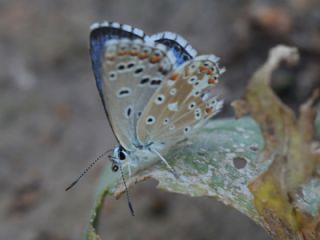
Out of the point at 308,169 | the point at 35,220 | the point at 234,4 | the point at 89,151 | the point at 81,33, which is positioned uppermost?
the point at 81,33

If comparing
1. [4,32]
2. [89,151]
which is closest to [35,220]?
[89,151]

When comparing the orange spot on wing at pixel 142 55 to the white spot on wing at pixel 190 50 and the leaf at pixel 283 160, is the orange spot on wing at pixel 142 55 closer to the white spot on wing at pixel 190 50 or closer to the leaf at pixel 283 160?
the white spot on wing at pixel 190 50

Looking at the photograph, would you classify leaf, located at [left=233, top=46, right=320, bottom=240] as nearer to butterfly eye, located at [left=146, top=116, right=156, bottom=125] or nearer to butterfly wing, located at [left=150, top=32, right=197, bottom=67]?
butterfly wing, located at [left=150, top=32, right=197, bottom=67]

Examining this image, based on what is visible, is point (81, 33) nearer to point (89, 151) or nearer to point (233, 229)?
point (89, 151)

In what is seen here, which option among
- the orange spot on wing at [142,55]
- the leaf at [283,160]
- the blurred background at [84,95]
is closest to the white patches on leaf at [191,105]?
the orange spot on wing at [142,55]

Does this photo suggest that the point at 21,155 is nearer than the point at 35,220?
No

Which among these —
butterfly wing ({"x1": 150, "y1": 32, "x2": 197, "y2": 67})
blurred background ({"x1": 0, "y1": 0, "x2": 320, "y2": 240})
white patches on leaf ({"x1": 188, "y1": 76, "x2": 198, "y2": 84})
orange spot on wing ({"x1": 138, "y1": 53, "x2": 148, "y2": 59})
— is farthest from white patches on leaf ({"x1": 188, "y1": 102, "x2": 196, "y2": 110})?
blurred background ({"x1": 0, "y1": 0, "x2": 320, "y2": 240})
